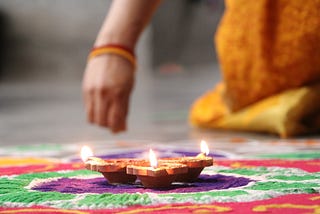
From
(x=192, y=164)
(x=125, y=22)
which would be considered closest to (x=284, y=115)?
(x=125, y=22)

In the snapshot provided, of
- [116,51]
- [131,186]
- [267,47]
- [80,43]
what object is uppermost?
[80,43]

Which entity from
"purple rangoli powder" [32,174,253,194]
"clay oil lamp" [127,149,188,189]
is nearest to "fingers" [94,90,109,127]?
"purple rangoli powder" [32,174,253,194]

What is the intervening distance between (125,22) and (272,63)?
56 centimetres

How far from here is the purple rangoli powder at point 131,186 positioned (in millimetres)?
860

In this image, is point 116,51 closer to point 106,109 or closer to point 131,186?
point 106,109

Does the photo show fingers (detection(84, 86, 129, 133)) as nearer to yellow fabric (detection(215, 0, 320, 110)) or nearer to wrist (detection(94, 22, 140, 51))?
wrist (detection(94, 22, 140, 51))

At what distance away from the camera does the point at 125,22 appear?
4.68 ft

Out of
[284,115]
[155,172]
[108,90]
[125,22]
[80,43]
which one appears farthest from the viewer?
[80,43]

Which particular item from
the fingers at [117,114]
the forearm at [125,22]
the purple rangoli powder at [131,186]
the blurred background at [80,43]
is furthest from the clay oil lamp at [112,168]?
the blurred background at [80,43]

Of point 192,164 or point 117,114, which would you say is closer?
point 192,164

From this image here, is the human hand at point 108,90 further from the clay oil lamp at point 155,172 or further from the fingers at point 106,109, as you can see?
the clay oil lamp at point 155,172

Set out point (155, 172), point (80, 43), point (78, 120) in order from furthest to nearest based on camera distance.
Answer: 1. point (80, 43)
2. point (78, 120)
3. point (155, 172)

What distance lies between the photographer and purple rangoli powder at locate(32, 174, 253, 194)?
33.9 inches

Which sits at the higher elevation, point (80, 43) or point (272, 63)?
point (80, 43)
